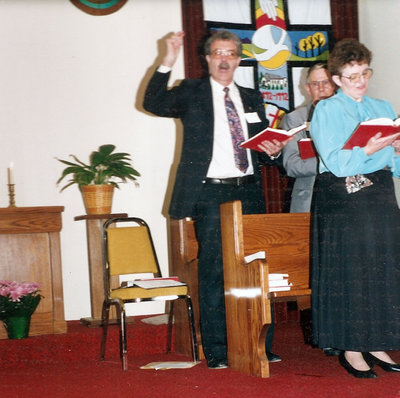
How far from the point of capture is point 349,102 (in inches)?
104

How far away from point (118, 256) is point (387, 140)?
2.02 meters

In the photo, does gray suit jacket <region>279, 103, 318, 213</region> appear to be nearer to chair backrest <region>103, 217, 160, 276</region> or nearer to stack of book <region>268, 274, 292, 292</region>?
stack of book <region>268, 274, 292, 292</region>

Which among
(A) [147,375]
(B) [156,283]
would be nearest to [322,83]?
(B) [156,283]

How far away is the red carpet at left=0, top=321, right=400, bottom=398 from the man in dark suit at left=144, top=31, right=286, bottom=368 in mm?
300

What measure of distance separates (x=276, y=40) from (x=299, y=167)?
6.85 feet

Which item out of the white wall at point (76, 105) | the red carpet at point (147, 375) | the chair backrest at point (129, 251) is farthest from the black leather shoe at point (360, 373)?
the white wall at point (76, 105)

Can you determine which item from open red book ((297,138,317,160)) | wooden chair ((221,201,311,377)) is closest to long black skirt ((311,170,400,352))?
wooden chair ((221,201,311,377))

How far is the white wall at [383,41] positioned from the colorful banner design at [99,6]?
84.0 inches

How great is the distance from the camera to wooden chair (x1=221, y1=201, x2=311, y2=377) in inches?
110

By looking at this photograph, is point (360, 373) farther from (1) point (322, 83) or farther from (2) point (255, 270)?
(1) point (322, 83)

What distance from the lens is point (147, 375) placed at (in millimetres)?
3104

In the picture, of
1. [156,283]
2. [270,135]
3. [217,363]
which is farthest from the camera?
[156,283]

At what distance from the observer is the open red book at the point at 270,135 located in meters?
2.84

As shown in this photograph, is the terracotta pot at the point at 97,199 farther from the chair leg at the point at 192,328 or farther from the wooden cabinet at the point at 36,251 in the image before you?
the chair leg at the point at 192,328
